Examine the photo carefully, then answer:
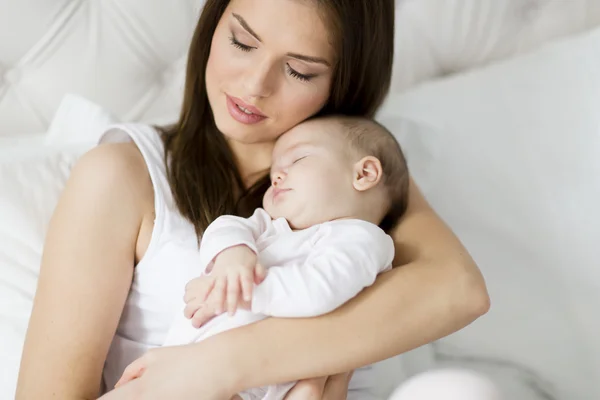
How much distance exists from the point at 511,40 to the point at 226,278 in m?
1.29

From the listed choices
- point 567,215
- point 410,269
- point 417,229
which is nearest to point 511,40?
point 567,215

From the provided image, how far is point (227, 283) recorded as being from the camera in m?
0.86

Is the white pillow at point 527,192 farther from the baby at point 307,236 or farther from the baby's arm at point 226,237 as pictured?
the baby's arm at point 226,237

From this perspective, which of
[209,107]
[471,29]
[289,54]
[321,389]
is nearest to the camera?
[321,389]

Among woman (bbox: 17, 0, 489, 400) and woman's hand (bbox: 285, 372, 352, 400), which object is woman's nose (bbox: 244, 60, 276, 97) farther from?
woman's hand (bbox: 285, 372, 352, 400)

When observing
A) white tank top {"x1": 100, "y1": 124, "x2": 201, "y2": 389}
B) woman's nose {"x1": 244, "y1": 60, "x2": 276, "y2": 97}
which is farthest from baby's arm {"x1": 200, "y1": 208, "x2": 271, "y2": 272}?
woman's nose {"x1": 244, "y1": 60, "x2": 276, "y2": 97}

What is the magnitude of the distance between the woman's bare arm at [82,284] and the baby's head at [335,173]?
0.23m

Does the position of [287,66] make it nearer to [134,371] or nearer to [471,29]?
[134,371]

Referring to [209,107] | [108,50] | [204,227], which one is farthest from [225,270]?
[108,50]

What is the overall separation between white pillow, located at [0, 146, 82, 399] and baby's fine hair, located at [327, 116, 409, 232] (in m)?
0.53

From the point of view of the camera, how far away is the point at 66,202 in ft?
3.32

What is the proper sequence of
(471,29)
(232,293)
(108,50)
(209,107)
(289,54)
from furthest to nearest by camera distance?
(471,29), (108,50), (209,107), (289,54), (232,293)

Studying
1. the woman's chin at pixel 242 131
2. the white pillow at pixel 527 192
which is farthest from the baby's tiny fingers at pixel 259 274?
the white pillow at pixel 527 192

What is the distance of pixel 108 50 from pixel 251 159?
0.47m
